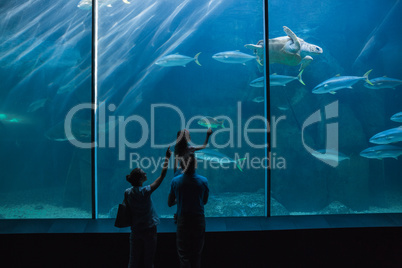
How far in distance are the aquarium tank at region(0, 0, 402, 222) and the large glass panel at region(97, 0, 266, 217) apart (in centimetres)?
3

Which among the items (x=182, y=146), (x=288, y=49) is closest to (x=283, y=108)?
(x=288, y=49)

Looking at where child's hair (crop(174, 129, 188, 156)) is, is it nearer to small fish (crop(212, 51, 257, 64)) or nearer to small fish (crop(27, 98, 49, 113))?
small fish (crop(212, 51, 257, 64))

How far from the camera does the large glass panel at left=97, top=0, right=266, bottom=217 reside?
255 inches

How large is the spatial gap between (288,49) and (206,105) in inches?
102

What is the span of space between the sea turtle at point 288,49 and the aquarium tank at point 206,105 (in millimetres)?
849

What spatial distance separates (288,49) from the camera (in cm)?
467

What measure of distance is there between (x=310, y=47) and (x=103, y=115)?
15.2ft

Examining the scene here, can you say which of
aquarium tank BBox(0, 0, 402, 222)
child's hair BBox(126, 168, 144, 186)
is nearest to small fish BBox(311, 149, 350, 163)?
aquarium tank BBox(0, 0, 402, 222)

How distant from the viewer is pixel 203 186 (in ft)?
7.07

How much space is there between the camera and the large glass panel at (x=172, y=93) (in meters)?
6.49

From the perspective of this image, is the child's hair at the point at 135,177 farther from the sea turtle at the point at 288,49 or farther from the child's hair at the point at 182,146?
the sea turtle at the point at 288,49

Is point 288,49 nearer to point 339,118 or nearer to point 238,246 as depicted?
point 339,118

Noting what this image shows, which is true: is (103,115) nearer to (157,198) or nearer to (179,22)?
(157,198)

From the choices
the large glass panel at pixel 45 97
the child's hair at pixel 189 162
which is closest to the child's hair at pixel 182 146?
the child's hair at pixel 189 162
